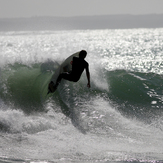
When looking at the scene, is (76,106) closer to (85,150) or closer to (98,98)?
(98,98)

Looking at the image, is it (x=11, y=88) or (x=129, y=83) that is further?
(x=129, y=83)

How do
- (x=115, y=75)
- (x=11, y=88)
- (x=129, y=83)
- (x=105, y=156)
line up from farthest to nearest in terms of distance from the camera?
(x=115, y=75) → (x=129, y=83) → (x=11, y=88) → (x=105, y=156)

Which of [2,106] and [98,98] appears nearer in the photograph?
[2,106]

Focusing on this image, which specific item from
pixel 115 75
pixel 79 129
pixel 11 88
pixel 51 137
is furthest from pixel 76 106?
pixel 115 75

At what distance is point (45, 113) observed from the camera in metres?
8.18

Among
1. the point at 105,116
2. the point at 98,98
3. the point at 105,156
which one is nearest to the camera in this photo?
the point at 105,156

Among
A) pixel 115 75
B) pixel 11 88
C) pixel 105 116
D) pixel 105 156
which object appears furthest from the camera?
pixel 115 75

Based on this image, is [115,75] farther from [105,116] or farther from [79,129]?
[79,129]

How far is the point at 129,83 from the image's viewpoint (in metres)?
11.4

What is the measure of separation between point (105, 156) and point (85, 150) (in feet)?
1.69

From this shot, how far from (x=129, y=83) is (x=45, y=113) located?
4719 millimetres

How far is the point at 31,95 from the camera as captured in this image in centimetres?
970

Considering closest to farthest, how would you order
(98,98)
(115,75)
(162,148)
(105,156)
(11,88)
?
(105,156) → (162,148) → (98,98) → (11,88) → (115,75)

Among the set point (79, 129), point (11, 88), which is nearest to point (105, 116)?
point (79, 129)
